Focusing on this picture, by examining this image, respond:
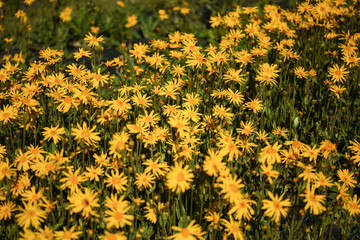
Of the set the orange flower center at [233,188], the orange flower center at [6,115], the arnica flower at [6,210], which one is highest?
the orange flower center at [6,115]

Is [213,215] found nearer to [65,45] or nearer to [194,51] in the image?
[194,51]

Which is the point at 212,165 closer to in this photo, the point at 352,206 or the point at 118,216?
the point at 118,216

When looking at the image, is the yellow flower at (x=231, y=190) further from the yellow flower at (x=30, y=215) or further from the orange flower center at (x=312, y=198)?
the yellow flower at (x=30, y=215)

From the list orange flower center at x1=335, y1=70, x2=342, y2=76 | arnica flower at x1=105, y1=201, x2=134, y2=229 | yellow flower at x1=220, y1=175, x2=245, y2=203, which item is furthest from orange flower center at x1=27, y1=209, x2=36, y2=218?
orange flower center at x1=335, y1=70, x2=342, y2=76

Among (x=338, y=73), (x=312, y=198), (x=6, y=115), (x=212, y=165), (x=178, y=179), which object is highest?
(x=338, y=73)

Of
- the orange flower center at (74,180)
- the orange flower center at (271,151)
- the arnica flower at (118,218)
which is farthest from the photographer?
the orange flower center at (271,151)

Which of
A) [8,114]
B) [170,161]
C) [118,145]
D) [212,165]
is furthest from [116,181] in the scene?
[8,114]

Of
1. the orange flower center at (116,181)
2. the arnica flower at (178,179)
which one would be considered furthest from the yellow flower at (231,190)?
the orange flower center at (116,181)

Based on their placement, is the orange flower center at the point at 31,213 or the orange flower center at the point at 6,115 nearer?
the orange flower center at the point at 31,213

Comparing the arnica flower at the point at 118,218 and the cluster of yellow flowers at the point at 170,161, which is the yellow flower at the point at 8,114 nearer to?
the cluster of yellow flowers at the point at 170,161

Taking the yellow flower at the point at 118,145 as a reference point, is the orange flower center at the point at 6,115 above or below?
above

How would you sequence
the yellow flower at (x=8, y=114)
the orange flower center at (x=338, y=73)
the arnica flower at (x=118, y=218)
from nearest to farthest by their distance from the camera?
the arnica flower at (x=118, y=218) → the yellow flower at (x=8, y=114) → the orange flower center at (x=338, y=73)

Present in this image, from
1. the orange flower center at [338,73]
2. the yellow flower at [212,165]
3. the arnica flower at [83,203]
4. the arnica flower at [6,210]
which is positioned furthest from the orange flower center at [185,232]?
the orange flower center at [338,73]

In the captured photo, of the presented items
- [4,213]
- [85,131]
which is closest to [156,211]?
[85,131]
